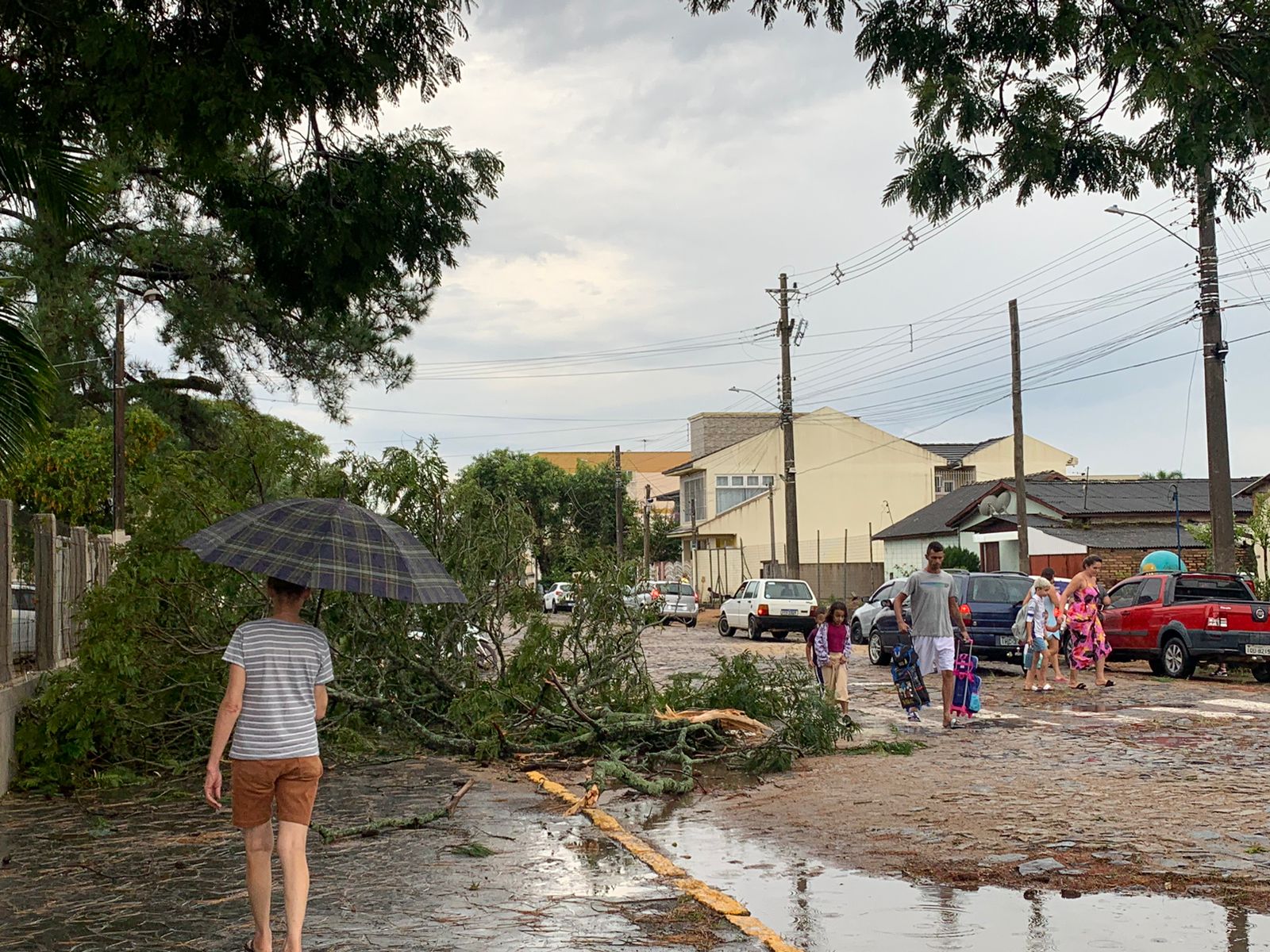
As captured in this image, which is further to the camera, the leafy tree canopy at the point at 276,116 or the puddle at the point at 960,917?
the leafy tree canopy at the point at 276,116

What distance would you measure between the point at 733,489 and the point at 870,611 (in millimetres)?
42897

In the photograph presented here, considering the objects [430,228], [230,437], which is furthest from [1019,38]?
[230,437]

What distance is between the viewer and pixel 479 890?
729 cm

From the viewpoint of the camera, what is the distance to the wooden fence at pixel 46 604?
11.7 meters

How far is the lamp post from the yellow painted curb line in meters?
16.1

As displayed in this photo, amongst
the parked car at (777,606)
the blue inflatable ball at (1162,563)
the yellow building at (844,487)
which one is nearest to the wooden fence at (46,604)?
the parked car at (777,606)

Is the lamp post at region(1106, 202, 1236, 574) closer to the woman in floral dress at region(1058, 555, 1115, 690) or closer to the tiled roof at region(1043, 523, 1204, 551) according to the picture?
the woman in floral dress at region(1058, 555, 1115, 690)

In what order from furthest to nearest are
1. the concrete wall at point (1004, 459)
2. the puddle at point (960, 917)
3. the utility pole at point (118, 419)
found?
the concrete wall at point (1004, 459) → the utility pole at point (118, 419) → the puddle at point (960, 917)

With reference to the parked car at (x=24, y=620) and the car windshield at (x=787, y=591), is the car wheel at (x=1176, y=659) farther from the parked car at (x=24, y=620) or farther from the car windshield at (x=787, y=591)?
the parked car at (x=24, y=620)

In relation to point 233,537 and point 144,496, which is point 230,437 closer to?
point 144,496

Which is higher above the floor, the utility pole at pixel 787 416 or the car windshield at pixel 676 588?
the utility pole at pixel 787 416

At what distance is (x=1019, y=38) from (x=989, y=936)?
4912 millimetres

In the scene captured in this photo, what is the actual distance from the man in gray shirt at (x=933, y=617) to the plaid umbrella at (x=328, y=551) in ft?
27.9

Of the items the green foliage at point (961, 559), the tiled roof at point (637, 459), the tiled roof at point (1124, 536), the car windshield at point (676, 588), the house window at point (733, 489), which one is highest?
the tiled roof at point (637, 459)
